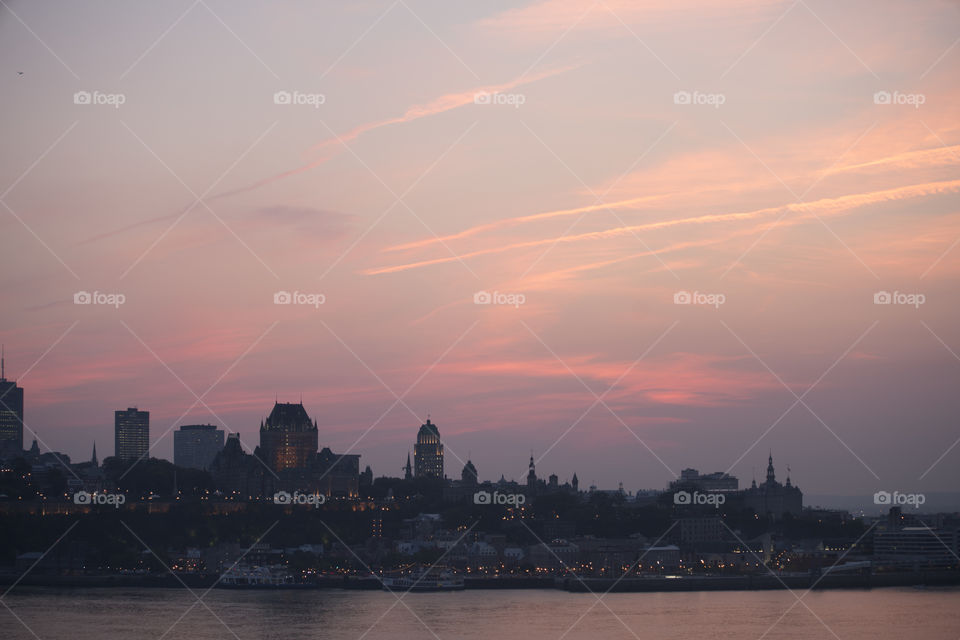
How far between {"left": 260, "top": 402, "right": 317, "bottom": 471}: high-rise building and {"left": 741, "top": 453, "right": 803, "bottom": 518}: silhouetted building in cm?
2163

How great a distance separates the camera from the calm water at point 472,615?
81.8ft

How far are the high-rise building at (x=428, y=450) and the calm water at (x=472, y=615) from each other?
43.6 meters

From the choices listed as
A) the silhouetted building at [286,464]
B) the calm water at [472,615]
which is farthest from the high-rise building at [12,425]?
the calm water at [472,615]

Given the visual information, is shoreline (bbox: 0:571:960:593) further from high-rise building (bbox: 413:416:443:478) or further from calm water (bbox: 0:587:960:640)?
high-rise building (bbox: 413:416:443:478)

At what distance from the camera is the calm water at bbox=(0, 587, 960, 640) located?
24938 millimetres

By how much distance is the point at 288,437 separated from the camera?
71250 millimetres
